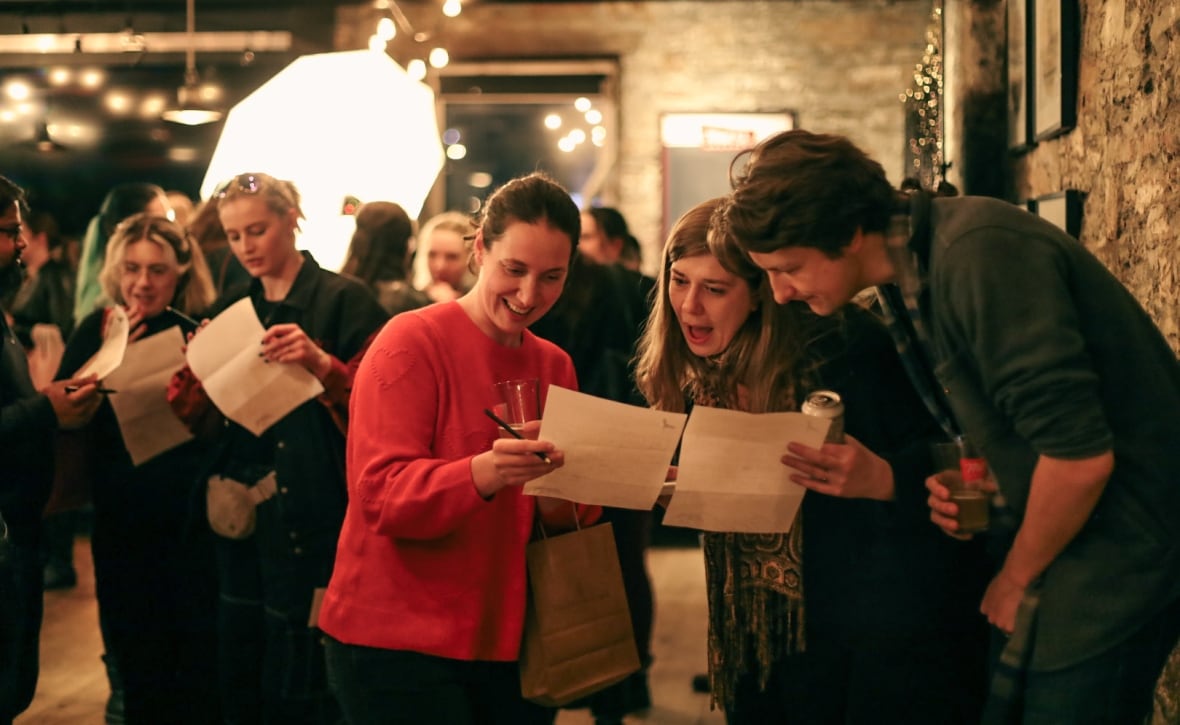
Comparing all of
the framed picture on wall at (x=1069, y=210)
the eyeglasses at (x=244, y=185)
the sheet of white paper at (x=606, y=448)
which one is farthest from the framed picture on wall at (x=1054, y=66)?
the eyeglasses at (x=244, y=185)

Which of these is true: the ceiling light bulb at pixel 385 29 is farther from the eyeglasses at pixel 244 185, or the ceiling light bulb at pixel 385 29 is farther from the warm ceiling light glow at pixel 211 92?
the eyeglasses at pixel 244 185

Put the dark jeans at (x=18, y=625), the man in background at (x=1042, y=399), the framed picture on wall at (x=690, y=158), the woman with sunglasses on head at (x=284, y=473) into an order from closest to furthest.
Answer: the man in background at (x=1042, y=399) → the dark jeans at (x=18, y=625) → the woman with sunglasses on head at (x=284, y=473) → the framed picture on wall at (x=690, y=158)

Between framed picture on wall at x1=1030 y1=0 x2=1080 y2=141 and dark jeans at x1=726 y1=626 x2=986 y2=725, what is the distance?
158 centimetres

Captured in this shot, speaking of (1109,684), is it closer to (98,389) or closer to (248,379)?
(248,379)

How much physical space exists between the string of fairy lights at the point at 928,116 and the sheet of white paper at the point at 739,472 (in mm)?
2396

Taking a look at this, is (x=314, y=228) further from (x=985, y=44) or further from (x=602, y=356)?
(x=985, y=44)

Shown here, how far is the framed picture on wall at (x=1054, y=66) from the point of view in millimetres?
2949

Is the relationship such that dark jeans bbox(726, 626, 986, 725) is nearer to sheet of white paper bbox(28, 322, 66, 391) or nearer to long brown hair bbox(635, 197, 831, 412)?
long brown hair bbox(635, 197, 831, 412)

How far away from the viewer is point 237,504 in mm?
3160

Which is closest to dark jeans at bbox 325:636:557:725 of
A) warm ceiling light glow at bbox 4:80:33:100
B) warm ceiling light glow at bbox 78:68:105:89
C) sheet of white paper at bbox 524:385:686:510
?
sheet of white paper at bbox 524:385:686:510

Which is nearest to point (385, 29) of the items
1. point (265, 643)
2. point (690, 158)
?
point (690, 158)

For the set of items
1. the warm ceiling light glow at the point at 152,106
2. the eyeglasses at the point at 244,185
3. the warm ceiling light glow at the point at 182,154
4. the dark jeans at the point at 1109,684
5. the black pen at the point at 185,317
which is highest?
the warm ceiling light glow at the point at 152,106

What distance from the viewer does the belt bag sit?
10.4 ft

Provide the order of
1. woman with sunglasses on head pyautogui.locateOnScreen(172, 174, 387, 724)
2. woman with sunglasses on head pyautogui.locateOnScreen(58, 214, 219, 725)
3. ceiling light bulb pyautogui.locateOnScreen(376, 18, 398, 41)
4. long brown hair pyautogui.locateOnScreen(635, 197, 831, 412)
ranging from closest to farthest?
→ long brown hair pyautogui.locateOnScreen(635, 197, 831, 412), woman with sunglasses on head pyautogui.locateOnScreen(172, 174, 387, 724), woman with sunglasses on head pyautogui.locateOnScreen(58, 214, 219, 725), ceiling light bulb pyautogui.locateOnScreen(376, 18, 398, 41)
